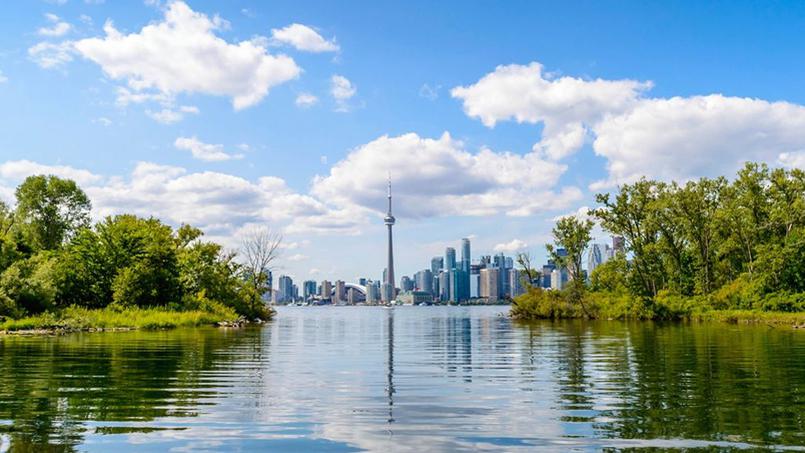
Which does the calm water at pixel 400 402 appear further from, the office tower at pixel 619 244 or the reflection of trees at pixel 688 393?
the office tower at pixel 619 244

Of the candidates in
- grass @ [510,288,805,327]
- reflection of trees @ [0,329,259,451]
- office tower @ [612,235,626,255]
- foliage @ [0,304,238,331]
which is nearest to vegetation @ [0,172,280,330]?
foliage @ [0,304,238,331]

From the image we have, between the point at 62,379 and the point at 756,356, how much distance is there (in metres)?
27.7

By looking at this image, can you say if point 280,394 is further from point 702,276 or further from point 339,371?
point 702,276

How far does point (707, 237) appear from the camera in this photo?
298 feet

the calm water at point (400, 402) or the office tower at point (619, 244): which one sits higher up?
the office tower at point (619, 244)

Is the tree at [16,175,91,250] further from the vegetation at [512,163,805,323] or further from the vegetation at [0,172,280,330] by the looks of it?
the vegetation at [512,163,805,323]

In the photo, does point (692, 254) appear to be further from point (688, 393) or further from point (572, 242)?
point (688, 393)

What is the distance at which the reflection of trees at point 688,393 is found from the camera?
12.2 meters

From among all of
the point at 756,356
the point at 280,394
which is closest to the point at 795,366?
the point at 756,356

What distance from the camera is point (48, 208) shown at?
105438mm

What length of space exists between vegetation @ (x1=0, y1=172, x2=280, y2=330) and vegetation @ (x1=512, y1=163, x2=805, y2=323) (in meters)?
43.9

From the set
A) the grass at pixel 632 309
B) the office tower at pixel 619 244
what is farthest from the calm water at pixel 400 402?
A: the office tower at pixel 619 244

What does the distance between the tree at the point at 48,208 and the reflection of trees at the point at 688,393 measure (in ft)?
318

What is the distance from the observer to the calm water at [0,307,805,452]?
11531mm
